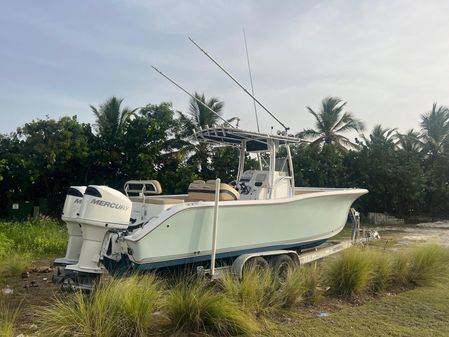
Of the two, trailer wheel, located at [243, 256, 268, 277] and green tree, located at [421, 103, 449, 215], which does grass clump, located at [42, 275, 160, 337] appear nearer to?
trailer wheel, located at [243, 256, 268, 277]

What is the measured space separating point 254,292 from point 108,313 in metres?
1.74

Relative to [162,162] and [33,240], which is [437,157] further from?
[33,240]

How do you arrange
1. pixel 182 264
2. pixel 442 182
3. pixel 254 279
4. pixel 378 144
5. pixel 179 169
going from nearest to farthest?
pixel 254 279 → pixel 182 264 → pixel 179 169 → pixel 378 144 → pixel 442 182

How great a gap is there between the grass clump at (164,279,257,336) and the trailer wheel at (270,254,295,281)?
6.45ft

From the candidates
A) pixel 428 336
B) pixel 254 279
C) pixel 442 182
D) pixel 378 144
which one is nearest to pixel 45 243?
pixel 254 279

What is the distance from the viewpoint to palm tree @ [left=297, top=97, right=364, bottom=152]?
2669cm

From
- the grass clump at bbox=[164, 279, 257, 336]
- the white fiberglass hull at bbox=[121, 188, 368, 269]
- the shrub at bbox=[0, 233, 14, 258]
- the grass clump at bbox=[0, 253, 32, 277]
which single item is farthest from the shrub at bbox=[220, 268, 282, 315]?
the shrub at bbox=[0, 233, 14, 258]

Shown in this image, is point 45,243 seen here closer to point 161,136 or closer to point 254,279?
point 254,279

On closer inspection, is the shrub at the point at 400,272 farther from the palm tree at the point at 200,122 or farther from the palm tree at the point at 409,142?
the palm tree at the point at 409,142

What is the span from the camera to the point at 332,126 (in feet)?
88.3

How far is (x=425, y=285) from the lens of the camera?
669cm

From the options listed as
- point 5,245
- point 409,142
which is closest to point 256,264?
point 5,245

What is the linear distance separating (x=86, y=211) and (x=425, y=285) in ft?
17.2

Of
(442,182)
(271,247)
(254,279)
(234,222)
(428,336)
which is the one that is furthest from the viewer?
(442,182)
